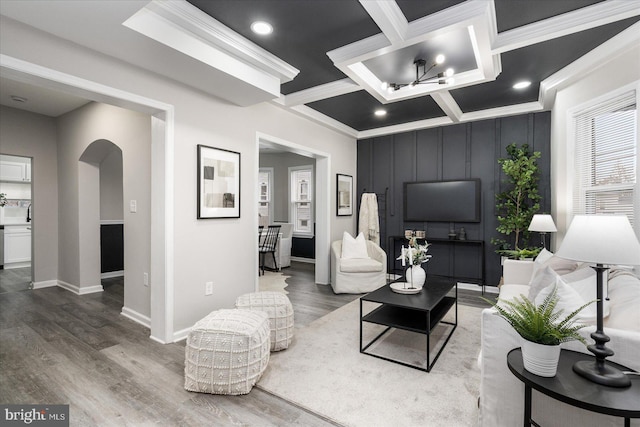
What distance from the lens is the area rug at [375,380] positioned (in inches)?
77.6

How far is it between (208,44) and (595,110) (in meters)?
3.71

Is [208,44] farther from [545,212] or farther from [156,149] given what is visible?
[545,212]

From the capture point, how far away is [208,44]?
2.63 metres

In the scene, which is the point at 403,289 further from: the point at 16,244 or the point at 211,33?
the point at 16,244

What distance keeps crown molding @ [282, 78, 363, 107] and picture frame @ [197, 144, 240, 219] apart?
109cm

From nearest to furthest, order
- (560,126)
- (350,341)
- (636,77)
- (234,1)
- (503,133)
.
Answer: (234,1)
(636,77)
(350,341)
(560,126)
(503,133)

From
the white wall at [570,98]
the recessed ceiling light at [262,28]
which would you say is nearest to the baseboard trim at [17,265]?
the recessed ceiling light at [262,28]

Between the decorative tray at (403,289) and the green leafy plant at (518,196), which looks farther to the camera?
the green leafy plant at (518,196)

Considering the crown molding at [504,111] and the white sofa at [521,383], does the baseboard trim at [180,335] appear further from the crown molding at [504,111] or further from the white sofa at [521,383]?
the crown molding at [504,111]

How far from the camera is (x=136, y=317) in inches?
140

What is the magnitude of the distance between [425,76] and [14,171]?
8.62 meters

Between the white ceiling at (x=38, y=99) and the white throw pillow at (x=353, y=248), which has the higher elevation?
the white ceiling at (x=38, y=99)

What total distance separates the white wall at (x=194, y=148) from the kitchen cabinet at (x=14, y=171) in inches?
254

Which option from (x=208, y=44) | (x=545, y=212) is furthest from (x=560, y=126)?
(x=208, y=44)
